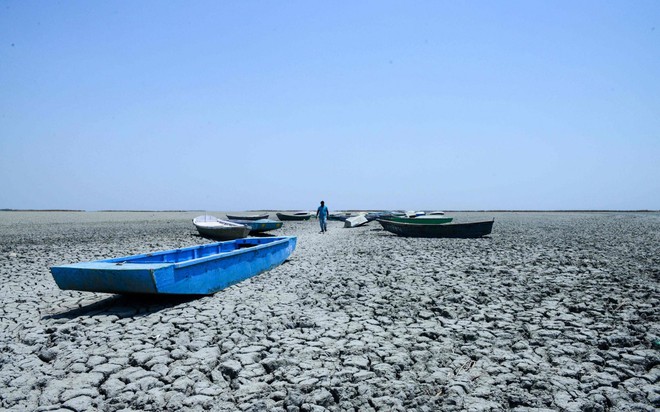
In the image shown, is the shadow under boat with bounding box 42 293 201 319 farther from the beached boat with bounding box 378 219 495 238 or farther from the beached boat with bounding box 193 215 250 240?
the beached boat with bounding box 378 219 495 238

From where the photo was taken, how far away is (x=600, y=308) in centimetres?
665

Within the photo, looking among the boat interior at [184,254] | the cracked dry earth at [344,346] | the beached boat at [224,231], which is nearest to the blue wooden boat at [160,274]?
the boat interior at [184,254]

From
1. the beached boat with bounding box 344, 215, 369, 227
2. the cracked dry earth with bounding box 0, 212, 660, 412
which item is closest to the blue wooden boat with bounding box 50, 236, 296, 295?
the cracked dry earth with bounding box 0, 212, 660, 412

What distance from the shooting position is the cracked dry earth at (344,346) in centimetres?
369

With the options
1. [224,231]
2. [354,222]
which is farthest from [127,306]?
[354,222]

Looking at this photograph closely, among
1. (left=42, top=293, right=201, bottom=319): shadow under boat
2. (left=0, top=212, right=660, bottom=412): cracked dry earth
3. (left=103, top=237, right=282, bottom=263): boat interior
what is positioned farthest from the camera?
(left=103, top=237, right=282, bottom=263): boat interior

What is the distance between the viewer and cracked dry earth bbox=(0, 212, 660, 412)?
3691 millimetres

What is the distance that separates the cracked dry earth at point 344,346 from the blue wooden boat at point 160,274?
0.35 meters

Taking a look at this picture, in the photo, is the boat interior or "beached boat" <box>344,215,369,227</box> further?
"beached boat" <box>344,215,369,227</box>

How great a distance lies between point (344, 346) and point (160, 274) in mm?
3367

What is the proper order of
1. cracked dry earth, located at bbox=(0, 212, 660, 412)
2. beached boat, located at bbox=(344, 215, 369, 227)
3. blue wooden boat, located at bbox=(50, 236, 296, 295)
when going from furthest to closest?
beached boat, located at bbox=(344, 215, 369, 227) → blue wooden boat, located at bbox=(50, 236, 296, 295) → cracked dry earth, located at bbox=(0, 212, 660, 412)

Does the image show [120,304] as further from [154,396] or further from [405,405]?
[405,405]

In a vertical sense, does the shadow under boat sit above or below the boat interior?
below

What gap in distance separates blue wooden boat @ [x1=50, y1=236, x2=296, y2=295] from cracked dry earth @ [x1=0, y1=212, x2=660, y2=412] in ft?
1.14
